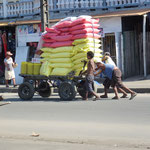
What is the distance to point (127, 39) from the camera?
22.1 m

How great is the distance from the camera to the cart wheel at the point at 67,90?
14695 millimetres

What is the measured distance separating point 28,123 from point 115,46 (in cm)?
1181

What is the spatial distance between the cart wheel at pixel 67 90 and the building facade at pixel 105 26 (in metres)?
6.87

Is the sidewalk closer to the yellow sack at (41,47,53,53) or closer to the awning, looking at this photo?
the awning

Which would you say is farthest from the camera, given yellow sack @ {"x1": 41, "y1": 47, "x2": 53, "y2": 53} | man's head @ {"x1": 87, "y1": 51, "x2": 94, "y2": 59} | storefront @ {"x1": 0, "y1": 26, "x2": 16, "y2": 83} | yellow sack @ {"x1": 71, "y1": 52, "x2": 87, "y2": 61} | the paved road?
storefront @ {"x1": 0, "y1": 26, "x2": 16, "y2": 83}

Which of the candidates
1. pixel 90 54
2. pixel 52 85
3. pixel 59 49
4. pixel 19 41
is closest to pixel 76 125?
pixel 90 54

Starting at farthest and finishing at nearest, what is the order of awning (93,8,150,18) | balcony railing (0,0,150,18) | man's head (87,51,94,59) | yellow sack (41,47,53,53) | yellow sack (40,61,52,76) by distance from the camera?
balcony railing (0,0,150,18)
awning (93,8,150,18)
yellow sack (41,47,53,53)
yellow sack (40,61,52,76)
man's head (87,51,94,59)

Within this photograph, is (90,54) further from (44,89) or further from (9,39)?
(9,39)

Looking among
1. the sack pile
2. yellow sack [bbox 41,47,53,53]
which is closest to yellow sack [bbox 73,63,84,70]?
the sack pile

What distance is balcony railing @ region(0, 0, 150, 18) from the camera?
74.1ft

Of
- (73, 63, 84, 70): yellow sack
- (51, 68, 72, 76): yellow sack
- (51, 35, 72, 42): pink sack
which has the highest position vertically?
(51, 35, 72, 42): pink sack

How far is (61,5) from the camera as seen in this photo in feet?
78.6

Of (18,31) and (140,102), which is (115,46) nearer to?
(18,31)

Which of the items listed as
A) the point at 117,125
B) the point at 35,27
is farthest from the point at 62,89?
the point at 35,27
